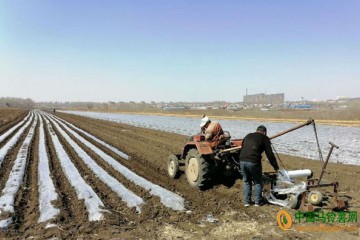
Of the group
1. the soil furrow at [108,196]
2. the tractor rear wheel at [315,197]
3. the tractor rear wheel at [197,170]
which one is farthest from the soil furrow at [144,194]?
the tractor rear wheel at [315,197]

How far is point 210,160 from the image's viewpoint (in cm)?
718

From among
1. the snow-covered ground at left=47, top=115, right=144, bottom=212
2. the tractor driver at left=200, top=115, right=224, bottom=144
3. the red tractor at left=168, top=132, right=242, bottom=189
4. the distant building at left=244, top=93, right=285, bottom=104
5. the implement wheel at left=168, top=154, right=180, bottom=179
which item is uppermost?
the distant building at left=244, top=93, right=285, bottom=104

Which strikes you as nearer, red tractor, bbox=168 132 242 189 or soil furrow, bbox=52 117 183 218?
soil furrow, bbox=52 117 183 218

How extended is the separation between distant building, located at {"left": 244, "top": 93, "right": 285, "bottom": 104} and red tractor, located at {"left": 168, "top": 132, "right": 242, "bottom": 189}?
149619 mm

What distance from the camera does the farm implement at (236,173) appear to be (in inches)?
218

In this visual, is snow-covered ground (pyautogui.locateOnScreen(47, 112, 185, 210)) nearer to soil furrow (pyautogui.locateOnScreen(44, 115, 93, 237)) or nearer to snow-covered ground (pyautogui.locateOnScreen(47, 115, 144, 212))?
snow-covered ground (pyautogui.locateOnScreen(47, 115, 144, 212))

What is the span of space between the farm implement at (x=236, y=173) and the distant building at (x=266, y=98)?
150 metres

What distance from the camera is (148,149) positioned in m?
14.3

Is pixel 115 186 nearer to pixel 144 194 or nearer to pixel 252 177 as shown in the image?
pixel 144 194

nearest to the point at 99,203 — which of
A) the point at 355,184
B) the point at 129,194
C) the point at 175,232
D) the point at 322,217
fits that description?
the point at 129,194

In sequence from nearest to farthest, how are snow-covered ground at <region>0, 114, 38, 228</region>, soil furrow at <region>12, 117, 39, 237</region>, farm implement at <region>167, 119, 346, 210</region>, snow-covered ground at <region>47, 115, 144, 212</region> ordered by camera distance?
soil furrow at <region>12, 117, 39, 237</region>, farm implement at <region>167, 119, 346, 210</region>, snow-covered ground at <region>0, 114, 38, 228</region>, snow-covered ground at <region>47, 115, 144, 212</region>

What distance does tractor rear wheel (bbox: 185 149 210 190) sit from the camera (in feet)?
23.0

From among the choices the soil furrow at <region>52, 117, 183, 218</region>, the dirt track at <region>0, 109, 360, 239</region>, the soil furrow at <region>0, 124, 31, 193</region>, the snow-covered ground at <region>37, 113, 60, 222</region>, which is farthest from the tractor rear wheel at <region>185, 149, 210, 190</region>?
the soil furrow at <region>0, 124, 31, 193</region>

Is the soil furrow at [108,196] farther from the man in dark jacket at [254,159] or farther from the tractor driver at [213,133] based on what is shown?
the tractor driver at [213,133]
